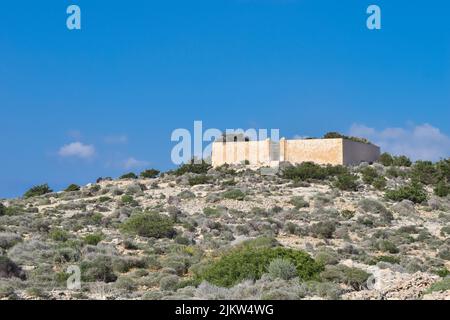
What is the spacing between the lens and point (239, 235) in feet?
108

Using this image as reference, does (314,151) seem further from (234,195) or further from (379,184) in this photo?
(234,195)

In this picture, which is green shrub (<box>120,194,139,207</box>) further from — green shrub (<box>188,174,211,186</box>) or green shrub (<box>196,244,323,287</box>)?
green shrub (<box>196,244,323,287</box>)

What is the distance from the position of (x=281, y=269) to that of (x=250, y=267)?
81 cm

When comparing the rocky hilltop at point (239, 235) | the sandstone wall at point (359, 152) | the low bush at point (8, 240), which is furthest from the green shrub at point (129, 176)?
the low bush at point (8, 240)

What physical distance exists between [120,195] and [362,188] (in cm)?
1616

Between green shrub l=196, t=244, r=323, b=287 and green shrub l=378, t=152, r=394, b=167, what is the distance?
4632 centimetres

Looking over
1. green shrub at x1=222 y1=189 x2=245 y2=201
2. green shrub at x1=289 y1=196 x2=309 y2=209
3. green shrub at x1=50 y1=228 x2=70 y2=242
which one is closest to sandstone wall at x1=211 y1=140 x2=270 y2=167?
green shrub at x1=222 y1=189 x2=245 y2=201

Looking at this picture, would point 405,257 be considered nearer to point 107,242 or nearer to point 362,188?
point 107,242

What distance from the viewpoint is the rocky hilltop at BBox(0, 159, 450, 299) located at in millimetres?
17312

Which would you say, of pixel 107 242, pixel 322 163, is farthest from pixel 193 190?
pixel 107 242

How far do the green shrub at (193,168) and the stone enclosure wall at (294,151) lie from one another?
8.64ft

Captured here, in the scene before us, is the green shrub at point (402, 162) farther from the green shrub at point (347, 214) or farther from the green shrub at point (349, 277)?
the green shrub at point (349, 277)

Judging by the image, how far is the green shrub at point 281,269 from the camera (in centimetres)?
1786

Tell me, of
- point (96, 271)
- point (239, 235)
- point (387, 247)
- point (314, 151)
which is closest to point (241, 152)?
point (314, 151)
